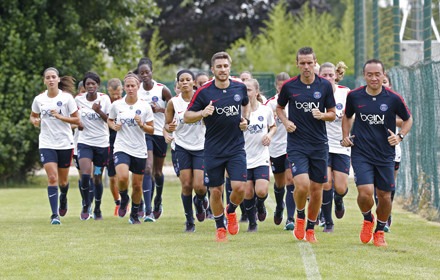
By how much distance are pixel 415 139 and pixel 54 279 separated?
9937 millimetres

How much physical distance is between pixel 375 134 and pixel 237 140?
1.62 meters

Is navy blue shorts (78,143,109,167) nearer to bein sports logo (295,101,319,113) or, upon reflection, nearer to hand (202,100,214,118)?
hand (202,100,214,118)

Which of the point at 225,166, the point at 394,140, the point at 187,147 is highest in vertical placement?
the point at 394,140

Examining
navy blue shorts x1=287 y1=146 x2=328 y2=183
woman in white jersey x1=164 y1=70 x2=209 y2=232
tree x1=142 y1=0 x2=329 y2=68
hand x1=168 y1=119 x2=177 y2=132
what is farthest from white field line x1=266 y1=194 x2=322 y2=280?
tree x1=142 y1=0 x2=329 y2=68

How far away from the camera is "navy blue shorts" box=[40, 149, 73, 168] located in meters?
15.2

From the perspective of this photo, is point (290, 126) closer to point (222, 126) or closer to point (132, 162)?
point (222, 126)

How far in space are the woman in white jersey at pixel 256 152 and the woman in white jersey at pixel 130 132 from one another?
1.60m

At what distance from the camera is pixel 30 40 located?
85.6ft

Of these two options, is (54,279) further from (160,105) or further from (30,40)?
(30,40)

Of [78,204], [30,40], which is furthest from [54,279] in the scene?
[30,40]

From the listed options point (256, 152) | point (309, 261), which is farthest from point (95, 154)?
point (309, 261)

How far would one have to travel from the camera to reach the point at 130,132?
1506 centimetres

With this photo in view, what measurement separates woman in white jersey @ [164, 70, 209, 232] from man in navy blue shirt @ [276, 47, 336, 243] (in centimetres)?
196

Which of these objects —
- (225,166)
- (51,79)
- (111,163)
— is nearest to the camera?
(225,166)
